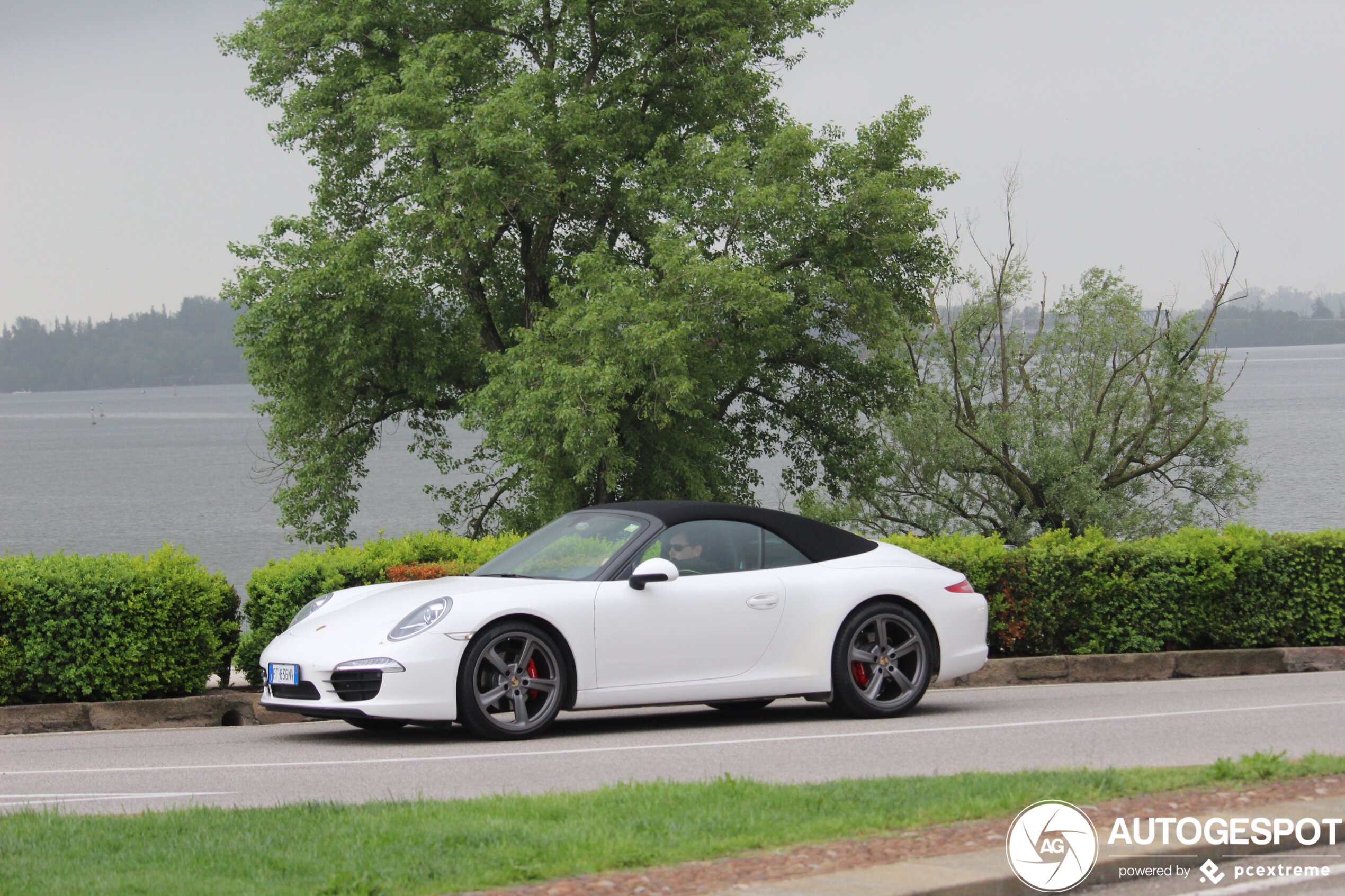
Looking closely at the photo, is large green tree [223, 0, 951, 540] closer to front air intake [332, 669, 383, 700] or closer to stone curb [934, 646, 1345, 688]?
stone curb [934, 646, 1345, 688]

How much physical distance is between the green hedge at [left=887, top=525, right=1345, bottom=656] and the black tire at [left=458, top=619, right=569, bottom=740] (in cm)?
532

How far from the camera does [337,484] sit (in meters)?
28.6

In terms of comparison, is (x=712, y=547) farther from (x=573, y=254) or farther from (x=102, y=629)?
(x=573, y=254)

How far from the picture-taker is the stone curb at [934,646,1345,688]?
42.1 feet

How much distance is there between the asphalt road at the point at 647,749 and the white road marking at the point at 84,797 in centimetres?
2

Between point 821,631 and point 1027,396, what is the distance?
31.7 metres

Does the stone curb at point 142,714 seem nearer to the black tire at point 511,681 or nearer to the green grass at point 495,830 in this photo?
the black tire at point 511,681

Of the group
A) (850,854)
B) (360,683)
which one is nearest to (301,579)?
(360,683)

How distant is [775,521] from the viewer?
32.3 feet

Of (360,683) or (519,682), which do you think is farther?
(519,682)

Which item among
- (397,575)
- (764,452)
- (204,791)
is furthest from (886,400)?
(204,791)

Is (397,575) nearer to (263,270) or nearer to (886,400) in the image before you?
(263,270)

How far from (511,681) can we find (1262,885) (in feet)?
16.1

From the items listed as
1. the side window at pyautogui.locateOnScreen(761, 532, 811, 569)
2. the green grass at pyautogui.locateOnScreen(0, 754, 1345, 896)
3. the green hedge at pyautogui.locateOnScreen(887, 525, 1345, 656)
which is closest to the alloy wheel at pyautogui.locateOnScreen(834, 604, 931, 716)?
the side window at pyautogui.locateOnScreen(761, 532, 811, 569)
